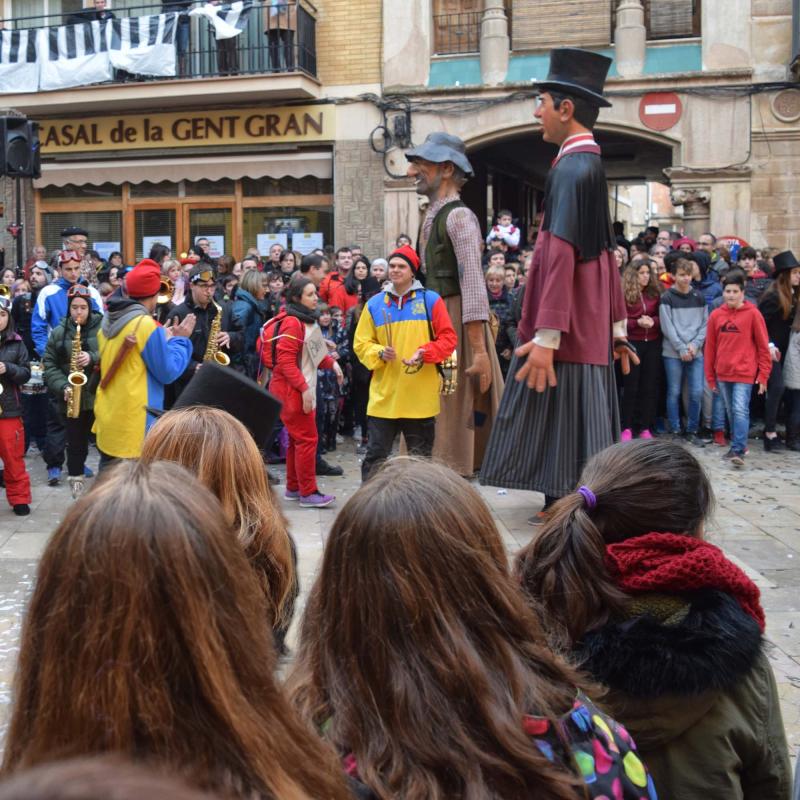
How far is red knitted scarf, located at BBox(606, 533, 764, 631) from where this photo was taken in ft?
7.21

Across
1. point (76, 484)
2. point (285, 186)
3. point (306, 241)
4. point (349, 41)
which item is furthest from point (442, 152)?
point (285, 186)

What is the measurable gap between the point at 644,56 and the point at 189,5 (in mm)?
7718

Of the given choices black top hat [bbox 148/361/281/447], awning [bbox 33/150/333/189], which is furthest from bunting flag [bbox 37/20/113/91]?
black top hat [bbox 148/361/281/447]

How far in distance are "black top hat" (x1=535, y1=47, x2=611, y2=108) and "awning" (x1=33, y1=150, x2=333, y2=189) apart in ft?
38.9

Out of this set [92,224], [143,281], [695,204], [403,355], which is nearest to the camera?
[143,281]

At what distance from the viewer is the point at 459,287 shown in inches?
291

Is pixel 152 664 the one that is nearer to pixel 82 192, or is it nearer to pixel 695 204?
pixel 695 204

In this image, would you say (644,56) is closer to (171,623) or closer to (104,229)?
(104,229)

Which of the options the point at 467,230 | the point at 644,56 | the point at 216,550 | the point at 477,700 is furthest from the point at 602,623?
the point at 644,56

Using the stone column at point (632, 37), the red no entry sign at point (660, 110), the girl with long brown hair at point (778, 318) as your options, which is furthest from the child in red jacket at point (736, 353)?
the stone column at point (632, 37)

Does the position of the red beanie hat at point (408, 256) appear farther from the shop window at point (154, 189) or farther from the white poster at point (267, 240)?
the shop window at point (154, 189)

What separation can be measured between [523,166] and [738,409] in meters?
14.2

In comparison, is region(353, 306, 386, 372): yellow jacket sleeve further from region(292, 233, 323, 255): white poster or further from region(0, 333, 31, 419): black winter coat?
region(292, 233, 323, 255): white poster

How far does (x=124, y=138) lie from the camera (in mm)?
18094
